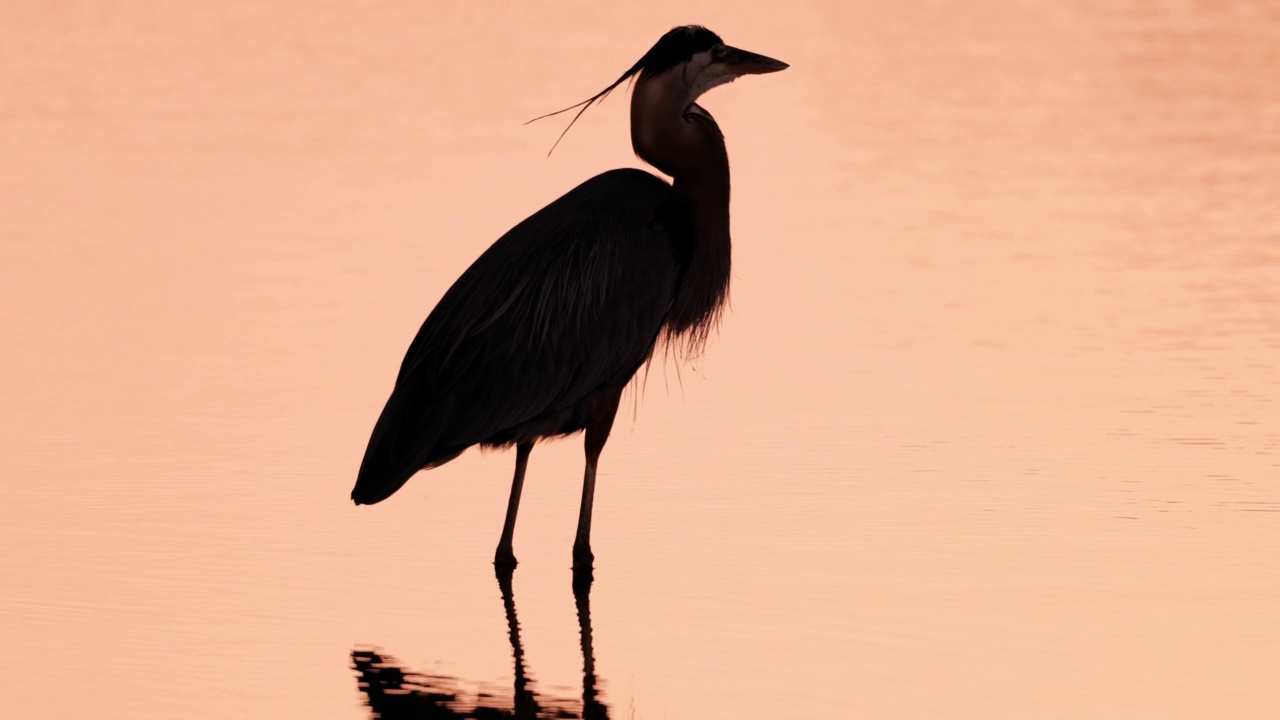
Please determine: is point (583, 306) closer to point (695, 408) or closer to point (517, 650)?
point (517, 650)

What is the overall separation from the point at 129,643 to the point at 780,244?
8402mm

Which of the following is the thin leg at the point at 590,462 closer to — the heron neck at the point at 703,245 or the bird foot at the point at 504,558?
the bird foot at the point at 504,558

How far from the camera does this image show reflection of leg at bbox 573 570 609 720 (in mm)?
6039

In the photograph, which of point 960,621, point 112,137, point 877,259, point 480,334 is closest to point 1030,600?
point 960,621

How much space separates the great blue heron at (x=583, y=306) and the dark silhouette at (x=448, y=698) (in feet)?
4.42

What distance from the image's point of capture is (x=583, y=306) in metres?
8.39

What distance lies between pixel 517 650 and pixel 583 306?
1.91 metres

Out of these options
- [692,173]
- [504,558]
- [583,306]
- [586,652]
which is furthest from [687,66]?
[586,652]

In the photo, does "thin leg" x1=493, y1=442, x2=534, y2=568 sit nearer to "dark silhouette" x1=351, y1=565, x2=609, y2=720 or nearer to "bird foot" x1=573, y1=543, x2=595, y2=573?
"bird foot" x1=573, y1=543, x2=595, y2=573

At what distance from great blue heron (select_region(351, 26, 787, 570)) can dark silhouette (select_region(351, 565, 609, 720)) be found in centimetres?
135

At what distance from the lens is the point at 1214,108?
66.7ft

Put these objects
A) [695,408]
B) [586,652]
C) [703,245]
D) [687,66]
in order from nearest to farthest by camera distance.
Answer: [586,652], [703,245], [687,66], [695,408]

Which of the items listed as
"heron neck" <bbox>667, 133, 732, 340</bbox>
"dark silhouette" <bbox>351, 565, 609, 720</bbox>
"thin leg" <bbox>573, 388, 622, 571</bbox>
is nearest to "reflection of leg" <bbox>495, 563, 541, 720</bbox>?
"dark silhouette" <bbox>351, 565, 609, 720</bbox>

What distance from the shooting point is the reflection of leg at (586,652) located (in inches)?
238
